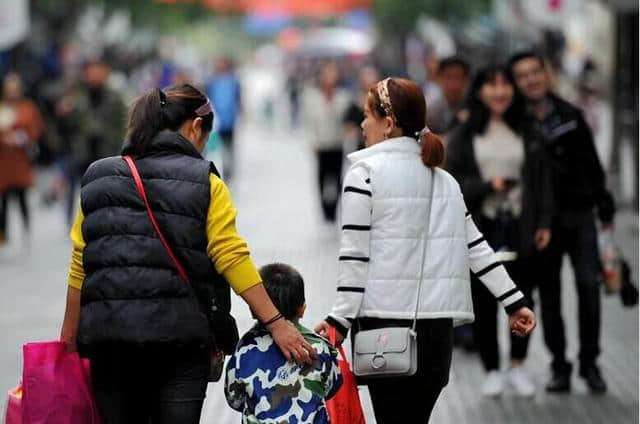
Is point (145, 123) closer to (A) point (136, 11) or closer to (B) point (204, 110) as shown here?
(B) point (204, 110)

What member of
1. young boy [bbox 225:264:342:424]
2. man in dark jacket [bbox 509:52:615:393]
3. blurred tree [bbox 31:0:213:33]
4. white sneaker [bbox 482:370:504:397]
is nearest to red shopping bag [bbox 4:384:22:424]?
young boy [bbox 225:264:342:424]

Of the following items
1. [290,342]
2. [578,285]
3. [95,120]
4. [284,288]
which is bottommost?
[578,285]

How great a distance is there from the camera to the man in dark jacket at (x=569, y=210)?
8625 millimetres

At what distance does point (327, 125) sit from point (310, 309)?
597 cm

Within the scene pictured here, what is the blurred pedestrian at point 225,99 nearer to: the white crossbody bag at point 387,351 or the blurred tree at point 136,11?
the blurred tree at point 136,11

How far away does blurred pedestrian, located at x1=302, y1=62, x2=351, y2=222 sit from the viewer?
56.5 feet

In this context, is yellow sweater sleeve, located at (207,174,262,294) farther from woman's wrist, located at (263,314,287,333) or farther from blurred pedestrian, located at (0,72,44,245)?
blurred pedestrian, located at (0,72,44,245)

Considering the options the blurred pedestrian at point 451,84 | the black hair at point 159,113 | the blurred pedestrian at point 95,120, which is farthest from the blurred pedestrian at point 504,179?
the blurred pedestrian at point 95,120

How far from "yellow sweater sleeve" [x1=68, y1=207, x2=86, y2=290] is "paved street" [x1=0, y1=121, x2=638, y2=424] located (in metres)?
1.16

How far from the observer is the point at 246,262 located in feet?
15.8

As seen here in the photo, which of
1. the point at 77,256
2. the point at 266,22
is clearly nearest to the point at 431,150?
the point at 77,256

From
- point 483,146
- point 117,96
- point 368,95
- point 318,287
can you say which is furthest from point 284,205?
point 368,95

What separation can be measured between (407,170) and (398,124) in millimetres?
161

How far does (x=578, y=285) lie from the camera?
28.8 feet
